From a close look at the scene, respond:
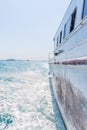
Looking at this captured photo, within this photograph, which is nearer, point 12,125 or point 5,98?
point 12,125

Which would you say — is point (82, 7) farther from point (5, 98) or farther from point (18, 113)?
point (5, 98)

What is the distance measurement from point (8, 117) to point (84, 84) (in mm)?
4110

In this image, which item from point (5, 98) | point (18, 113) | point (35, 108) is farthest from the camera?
point (5, 98)

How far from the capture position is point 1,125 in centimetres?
554

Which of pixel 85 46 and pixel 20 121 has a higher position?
pixel 85 46

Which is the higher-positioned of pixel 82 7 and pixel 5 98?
pixel 82 7

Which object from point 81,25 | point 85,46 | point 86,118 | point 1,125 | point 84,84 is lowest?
point 1,125

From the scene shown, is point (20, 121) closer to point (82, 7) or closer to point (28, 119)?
point (28, 119)

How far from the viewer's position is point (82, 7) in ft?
13.7

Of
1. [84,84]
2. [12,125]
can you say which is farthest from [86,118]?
[12,125]

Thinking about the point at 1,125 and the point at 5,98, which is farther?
the point at 5,98

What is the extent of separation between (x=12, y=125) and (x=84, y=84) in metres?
3.54

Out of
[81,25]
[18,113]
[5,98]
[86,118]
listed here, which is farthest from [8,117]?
[81,25]

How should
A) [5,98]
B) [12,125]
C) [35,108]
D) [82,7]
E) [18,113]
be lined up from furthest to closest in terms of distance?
1. [5,98]
2. [35,108]
3. [18,113]
4. [12,125]
5. [82,7]
